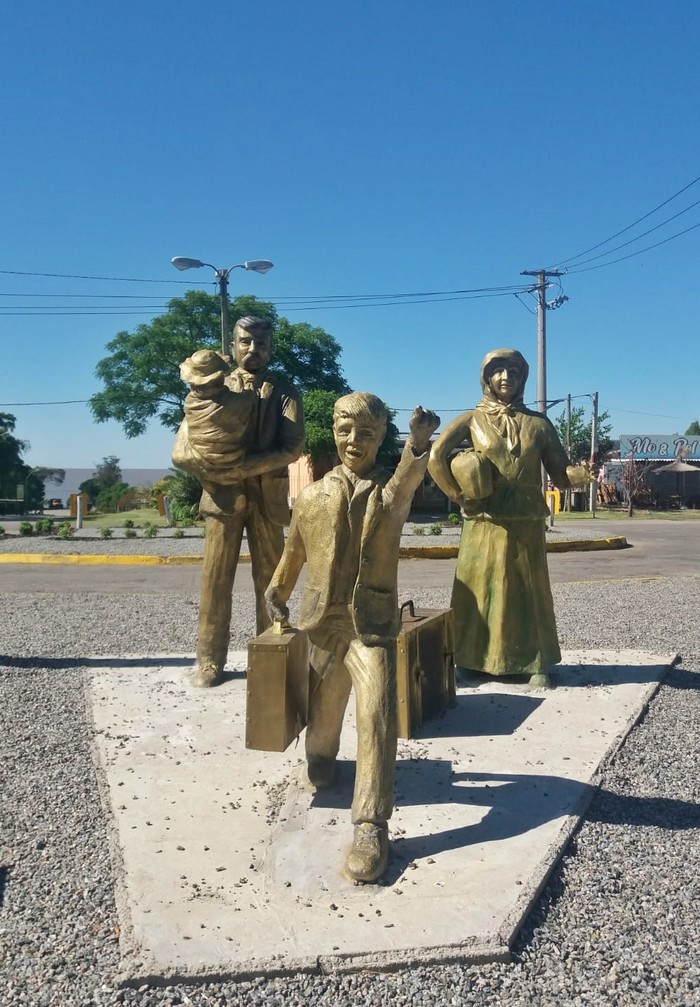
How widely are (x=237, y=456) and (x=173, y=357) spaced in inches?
1011

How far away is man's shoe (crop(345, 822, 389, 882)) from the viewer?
304 centimetres

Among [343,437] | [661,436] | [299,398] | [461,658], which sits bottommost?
[461,658]

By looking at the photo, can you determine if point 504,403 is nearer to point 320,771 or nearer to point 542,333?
point 320,771

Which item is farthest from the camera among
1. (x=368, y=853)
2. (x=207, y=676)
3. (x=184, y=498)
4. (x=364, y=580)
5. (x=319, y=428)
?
(x=184, y=498)

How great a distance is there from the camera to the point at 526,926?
2.86 metres

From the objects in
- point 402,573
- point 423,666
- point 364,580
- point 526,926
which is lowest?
point 526,926

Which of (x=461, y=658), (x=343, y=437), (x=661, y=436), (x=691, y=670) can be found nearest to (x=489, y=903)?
(x=343, y=437)

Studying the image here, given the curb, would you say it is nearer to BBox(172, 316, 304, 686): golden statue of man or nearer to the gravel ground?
the gravel ground

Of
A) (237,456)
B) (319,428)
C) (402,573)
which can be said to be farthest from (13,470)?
(237,456)

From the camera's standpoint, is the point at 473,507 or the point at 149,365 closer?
the point at 473,507

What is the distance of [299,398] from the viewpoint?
544cm

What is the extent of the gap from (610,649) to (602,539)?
10.7m

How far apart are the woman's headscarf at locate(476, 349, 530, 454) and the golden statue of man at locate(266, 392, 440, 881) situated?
2.42 m

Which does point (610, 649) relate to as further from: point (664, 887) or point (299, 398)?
point (664, 887)
